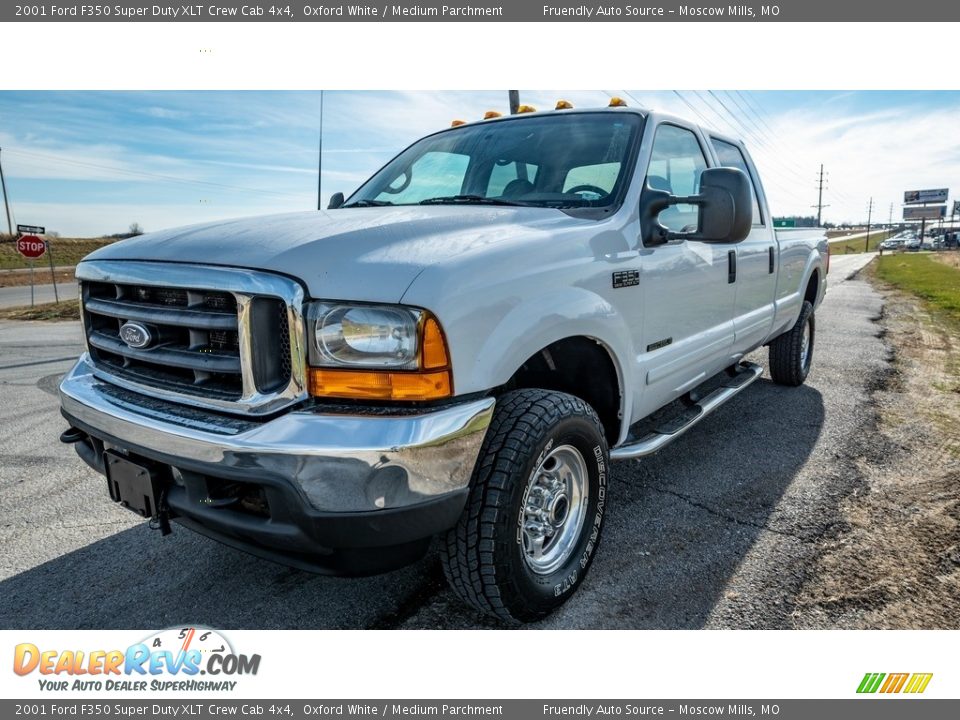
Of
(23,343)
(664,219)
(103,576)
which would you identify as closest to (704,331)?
(664,219)

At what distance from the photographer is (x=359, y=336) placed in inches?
72.1

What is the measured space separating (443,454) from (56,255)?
6424 cm

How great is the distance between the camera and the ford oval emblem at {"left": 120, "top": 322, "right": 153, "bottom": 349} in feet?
7.20

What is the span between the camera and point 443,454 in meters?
1.81

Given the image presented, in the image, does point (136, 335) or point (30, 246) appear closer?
point (136, 335)

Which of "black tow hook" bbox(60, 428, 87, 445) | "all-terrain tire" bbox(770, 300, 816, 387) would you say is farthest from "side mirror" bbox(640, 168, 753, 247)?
"all-terrain tire" bbox(770, 300, 816, 387)

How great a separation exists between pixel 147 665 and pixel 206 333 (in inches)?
44.3

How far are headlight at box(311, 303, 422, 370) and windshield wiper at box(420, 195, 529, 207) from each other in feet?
3.86

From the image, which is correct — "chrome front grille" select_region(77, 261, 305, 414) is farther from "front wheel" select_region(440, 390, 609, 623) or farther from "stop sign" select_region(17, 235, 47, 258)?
"stop sign" select_region(17, 235, 47, 258)

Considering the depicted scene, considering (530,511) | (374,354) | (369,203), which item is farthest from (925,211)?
(374,354)

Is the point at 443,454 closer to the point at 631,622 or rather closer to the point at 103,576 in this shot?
the point at 631,622

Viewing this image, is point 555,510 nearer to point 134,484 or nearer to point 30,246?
point 134,484

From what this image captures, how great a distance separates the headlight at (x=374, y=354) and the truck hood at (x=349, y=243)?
0.06m

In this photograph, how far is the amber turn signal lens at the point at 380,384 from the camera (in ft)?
5.97
